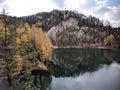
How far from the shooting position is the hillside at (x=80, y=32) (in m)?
114

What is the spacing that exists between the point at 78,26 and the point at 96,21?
19.3 metres

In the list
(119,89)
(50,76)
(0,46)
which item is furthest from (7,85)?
(50,76)

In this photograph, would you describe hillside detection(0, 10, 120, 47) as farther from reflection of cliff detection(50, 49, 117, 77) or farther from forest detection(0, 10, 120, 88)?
reflection of cliff detection(50, 49, 117, 77)

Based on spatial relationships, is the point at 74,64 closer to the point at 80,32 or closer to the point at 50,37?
the point at 50,37

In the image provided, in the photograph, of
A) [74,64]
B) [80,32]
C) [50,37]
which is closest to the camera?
[74,64]

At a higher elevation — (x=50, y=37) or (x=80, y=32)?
(x=80, y=32)

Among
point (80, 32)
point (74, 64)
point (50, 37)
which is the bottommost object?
point (74, 64)

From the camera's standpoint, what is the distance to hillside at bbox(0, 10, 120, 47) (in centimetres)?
11431

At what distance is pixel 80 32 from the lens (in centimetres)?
13438

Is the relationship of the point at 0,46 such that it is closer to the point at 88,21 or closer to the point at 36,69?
the point at 36,69

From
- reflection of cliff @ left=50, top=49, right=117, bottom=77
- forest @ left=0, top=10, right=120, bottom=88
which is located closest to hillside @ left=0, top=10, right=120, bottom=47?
forest @ left=0, top=10, right=120, bottom=88

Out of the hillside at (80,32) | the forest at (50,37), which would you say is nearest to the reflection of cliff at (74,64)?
the forest at (50,37)

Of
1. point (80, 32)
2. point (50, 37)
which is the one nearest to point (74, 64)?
point (50, 37)

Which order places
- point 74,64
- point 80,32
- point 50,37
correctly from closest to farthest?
point 74,64, point 50,37, point 80,32
